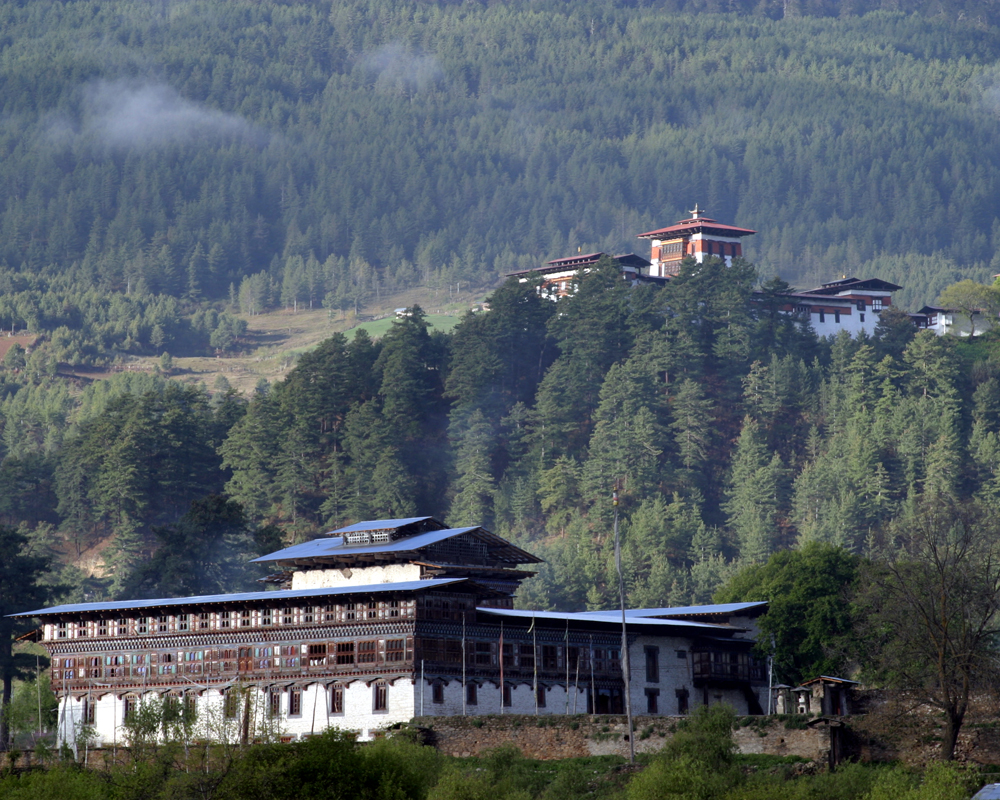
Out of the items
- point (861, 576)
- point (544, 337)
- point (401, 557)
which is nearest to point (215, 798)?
point (401, 557)

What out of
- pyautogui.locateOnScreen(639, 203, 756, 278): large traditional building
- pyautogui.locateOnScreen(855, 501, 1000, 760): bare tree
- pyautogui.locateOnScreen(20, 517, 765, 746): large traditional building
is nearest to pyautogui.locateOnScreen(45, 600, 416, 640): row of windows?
pyautogui.locateOnScreen(20, 517, 765, 746): large traditional building

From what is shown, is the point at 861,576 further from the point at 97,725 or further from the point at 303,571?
the point at 97,725

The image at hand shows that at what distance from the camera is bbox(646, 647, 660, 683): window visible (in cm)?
8694

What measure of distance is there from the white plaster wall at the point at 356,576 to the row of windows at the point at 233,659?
6752 millimetres

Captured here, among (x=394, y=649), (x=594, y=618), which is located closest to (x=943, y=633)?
(x=594, y=618)

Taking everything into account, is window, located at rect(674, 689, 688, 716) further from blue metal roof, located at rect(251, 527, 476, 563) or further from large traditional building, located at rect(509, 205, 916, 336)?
large traditional building, located at rect(509, 205, 916, 336)

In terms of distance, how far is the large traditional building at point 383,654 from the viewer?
8081 centimetres

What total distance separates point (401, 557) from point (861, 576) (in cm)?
2316

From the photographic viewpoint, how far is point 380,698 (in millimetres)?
80250

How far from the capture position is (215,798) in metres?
56.6

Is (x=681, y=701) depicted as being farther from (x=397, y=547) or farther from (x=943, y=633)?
(x=943, y=633)

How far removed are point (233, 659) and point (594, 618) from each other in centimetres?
1736

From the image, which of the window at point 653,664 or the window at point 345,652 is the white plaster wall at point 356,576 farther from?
the window at point 653,664

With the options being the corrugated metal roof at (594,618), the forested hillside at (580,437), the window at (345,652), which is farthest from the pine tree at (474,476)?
the window at (345,652)
